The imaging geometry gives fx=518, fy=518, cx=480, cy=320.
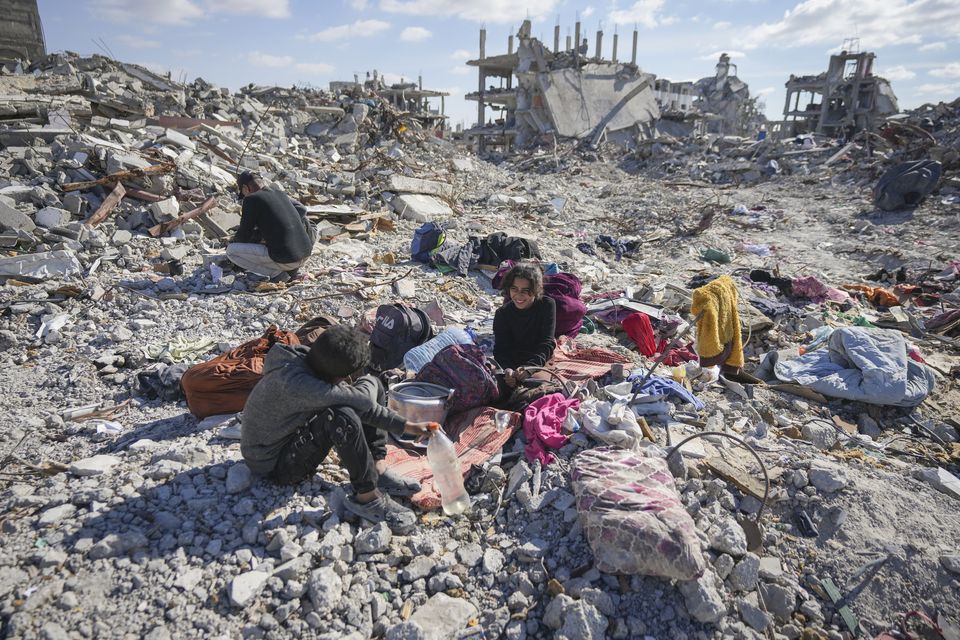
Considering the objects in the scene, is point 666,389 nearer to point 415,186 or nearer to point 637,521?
point 637,521

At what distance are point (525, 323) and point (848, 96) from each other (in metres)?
28.1

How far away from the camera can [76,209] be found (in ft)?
20.1

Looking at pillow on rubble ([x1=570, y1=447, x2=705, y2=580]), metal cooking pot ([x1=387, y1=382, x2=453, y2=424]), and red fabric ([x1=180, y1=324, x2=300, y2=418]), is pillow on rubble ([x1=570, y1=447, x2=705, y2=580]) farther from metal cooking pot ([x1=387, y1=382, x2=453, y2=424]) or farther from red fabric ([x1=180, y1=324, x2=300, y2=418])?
red fabric ([x1=180, y1=324, x2=300, y2=418])

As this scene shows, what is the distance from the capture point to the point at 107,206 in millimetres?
6254

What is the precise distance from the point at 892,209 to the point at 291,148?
12925mm

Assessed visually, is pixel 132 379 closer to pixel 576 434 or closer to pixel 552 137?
pixel 576 434

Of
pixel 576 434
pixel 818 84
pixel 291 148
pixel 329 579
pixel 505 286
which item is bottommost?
pixel 329 579

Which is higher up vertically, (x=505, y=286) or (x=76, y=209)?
(x=76, y=209)

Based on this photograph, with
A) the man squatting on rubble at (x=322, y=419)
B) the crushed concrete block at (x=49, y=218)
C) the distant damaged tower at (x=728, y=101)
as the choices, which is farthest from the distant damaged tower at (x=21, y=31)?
the distant damaged tower at (x=728, y=101)

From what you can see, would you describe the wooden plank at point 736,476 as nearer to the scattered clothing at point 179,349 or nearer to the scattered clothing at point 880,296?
the scattered clothing at point 179,349

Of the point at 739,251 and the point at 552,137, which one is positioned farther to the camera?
the point at 552,137

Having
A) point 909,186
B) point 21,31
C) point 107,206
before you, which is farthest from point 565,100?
point 107,206

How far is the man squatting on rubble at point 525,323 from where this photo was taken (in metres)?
3.56

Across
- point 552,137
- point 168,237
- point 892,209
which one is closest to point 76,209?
point 168,237
